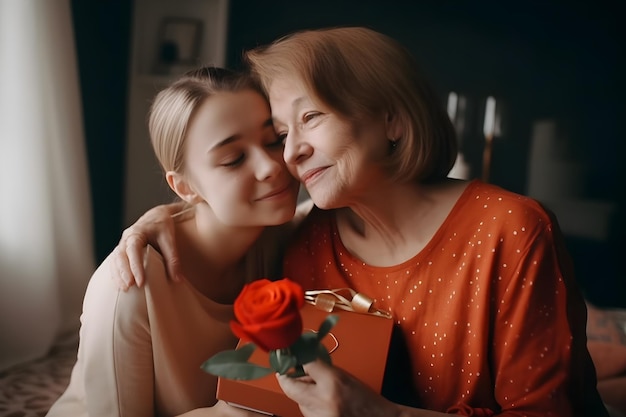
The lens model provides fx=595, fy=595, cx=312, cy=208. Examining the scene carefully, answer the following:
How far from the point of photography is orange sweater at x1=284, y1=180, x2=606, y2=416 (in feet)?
3.31

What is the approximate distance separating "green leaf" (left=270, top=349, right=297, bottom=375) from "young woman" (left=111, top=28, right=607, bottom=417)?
0.28 metres

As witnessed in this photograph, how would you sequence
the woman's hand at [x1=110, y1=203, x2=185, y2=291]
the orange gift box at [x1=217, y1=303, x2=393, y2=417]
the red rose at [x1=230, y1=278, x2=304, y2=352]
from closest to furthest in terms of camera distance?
the red rose at [x1=230, y1=278, x2=304, y2=352] → the orange gift box at [x1=217, y1=303, x2=393, y2=417] → the woman's hand at [x1=110, y1=203, x2=185, y2=291]

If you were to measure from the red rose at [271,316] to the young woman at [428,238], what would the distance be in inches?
13.5

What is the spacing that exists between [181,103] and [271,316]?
64 cm

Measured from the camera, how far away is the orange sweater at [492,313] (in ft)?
3.31

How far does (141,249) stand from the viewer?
1.13 metres

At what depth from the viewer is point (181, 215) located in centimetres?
134

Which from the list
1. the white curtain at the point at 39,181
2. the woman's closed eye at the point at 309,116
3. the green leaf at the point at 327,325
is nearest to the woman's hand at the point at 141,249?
the woman's closed eye at the point at 309,116

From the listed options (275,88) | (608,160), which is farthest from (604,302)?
(275,88)

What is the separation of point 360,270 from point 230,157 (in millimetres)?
353

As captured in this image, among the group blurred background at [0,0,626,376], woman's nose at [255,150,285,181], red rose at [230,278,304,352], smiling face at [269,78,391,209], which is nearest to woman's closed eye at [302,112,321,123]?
smiling face at [269,78,391,209]

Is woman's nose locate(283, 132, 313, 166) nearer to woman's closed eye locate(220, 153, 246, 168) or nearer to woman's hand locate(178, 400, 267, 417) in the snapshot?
woman's closed eye locate(220, 153, 246, 168)

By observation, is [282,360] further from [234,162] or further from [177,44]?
[177,44]

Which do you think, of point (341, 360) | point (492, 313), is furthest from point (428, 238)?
point (341, 360)
